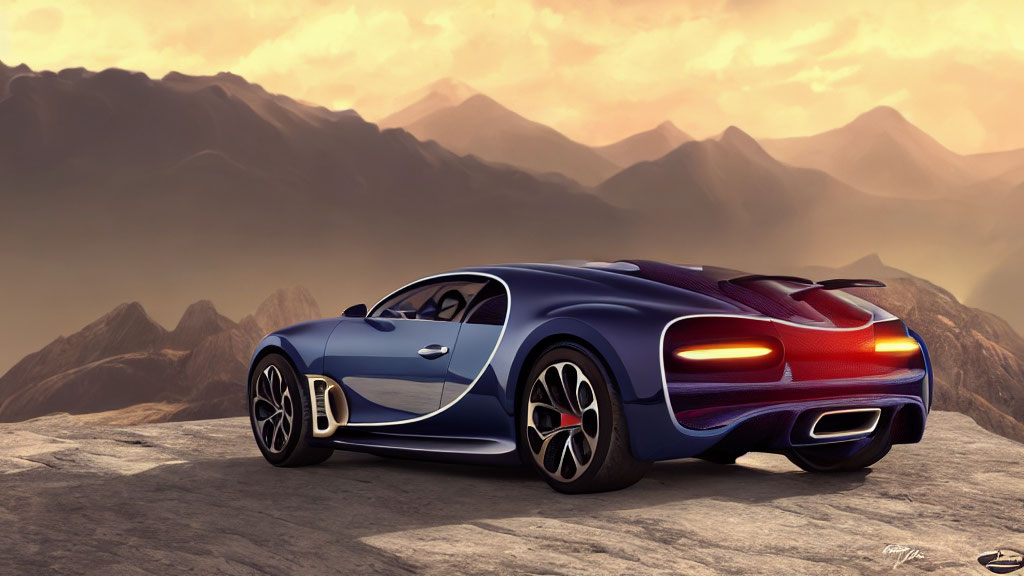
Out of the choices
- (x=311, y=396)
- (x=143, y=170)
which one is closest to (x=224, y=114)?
(x=143, y=170)

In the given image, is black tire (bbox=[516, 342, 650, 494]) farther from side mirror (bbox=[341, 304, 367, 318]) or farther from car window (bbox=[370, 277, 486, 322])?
side mirror (bbox=[341, 304, 367, 318])

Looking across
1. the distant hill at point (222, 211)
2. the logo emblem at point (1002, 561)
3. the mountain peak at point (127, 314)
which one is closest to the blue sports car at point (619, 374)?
the logo emblem at point (1002, 561)

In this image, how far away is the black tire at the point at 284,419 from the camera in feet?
21.9

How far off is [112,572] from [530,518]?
1.66 meters

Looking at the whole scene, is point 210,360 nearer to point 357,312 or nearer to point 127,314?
point 127,314

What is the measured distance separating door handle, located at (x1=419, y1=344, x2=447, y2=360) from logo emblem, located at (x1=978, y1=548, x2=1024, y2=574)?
2772 mm

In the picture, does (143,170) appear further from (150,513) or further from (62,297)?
(150,513)

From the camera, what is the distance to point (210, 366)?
88750mm

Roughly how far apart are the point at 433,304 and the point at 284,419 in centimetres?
113

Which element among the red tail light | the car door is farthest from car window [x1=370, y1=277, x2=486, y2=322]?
the red tail light

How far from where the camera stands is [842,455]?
6.03 meters

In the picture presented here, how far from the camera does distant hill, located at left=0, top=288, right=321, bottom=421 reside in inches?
3344

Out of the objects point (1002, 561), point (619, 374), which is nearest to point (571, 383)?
point (619, 374)

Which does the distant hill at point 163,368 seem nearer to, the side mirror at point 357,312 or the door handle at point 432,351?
the side mirror at point 357,312
